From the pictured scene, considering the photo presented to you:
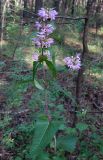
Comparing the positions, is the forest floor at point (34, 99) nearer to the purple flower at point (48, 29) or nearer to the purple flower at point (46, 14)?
the purple flower at point (48, 29)

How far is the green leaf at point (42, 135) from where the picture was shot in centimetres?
247

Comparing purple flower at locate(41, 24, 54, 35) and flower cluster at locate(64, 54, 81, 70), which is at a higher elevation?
purple flower at locate(41, 24, 54, 35)

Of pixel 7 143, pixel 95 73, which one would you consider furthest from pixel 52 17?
pixel 95 73

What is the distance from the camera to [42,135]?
253 centimetres

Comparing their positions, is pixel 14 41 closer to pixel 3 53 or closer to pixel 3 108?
pixel 3 53

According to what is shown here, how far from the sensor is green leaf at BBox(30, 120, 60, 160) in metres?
2.47

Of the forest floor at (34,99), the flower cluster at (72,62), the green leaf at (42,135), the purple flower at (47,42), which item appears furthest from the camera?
the forest floor at (34,99)

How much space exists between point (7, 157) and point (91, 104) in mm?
2561

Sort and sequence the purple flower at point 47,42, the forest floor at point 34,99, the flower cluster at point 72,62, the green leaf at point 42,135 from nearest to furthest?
the green leaf at point 42,135 < the purple flower at point 47,42 < the flower cluster at point 72,62 < the forest floor at point 34,99

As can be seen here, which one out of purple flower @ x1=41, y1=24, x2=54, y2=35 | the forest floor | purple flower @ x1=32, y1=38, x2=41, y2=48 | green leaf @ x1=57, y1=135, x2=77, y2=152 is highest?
purple flower @ x1=41, y1=24, x2=54, y2=35

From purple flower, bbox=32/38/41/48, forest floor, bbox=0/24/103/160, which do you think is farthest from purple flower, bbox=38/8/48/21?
forest floor, bbox=0/24/103/160

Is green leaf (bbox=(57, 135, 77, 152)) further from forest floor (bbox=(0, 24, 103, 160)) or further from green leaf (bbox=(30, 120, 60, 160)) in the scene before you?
forest floor (bbox=(0, 24, 103, 160))

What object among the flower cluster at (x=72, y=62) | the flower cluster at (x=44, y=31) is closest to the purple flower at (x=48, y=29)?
the flower cluster at (x=44, y=31)

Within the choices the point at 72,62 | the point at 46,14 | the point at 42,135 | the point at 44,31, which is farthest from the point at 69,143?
the point at 46,14
